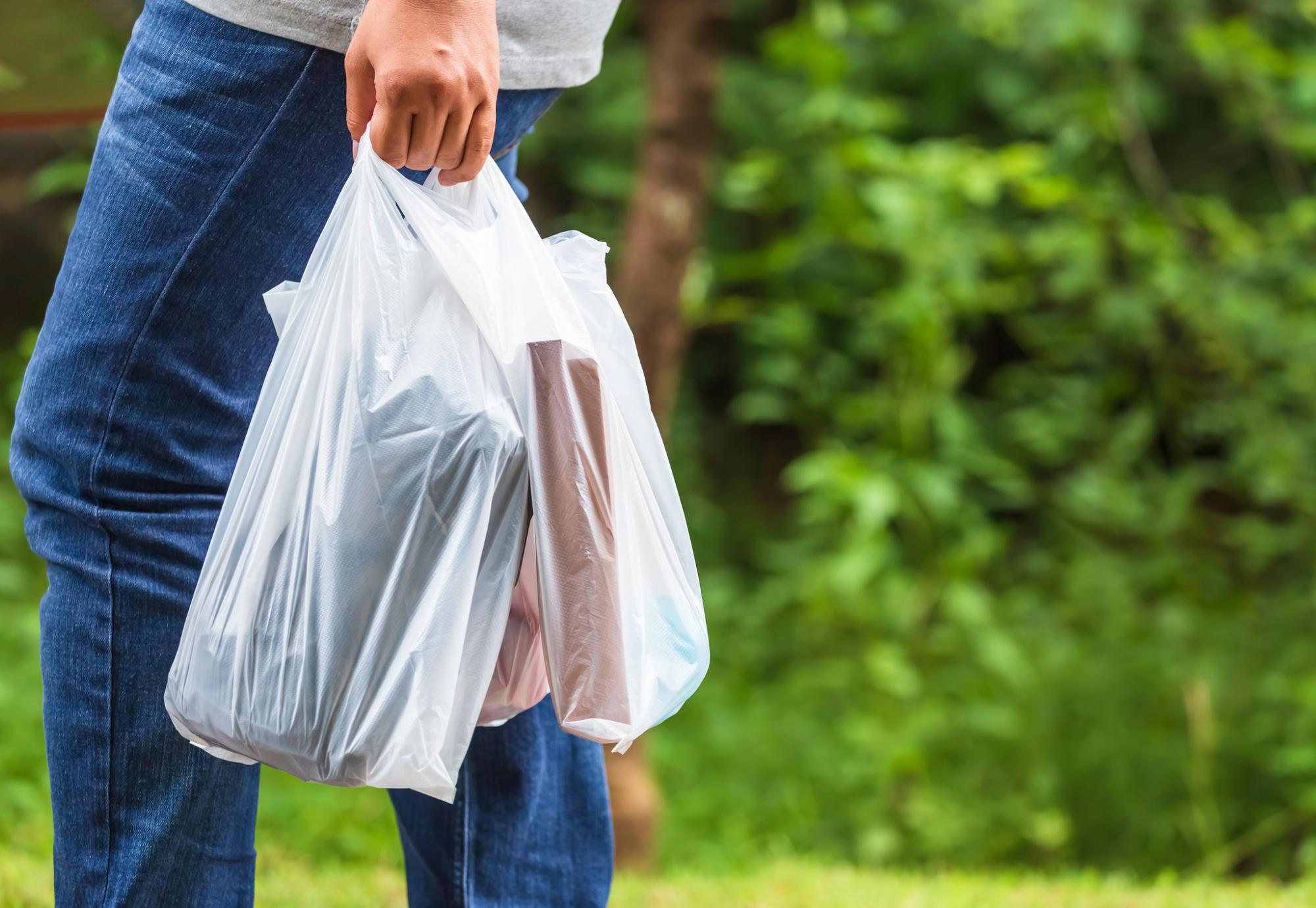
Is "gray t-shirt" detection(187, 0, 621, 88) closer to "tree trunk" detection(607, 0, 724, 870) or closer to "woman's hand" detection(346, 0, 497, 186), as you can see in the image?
"woman's hand" detection(346, 0, 497, 186)

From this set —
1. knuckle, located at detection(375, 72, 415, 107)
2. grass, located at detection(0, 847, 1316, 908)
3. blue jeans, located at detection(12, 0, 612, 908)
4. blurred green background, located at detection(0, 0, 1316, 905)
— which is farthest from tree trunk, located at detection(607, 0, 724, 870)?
knuckle, located at detection(375, 72, 415, 107)

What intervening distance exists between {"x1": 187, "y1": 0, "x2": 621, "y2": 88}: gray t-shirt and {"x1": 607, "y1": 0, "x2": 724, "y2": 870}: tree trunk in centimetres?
162

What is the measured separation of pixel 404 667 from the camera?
3.21 feet

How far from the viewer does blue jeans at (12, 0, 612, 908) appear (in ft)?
3.53

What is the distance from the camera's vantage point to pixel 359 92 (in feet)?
3.38

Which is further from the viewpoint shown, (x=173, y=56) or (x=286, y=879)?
(x=286, y=879)

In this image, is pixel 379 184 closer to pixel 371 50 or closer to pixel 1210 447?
pixel 371 50

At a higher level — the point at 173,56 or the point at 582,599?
the point at 173,56

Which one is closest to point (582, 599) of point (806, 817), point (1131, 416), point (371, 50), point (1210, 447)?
point (371, 50)

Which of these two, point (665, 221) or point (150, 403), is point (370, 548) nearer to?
point (150, 403)

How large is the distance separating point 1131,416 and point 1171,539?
447 mm

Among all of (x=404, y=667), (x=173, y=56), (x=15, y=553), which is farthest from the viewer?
(x=15, y=553)

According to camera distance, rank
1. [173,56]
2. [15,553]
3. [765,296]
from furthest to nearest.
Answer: [765,296], [15,553], [173,56]

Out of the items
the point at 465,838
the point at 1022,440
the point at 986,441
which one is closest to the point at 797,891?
the point at 465,838
